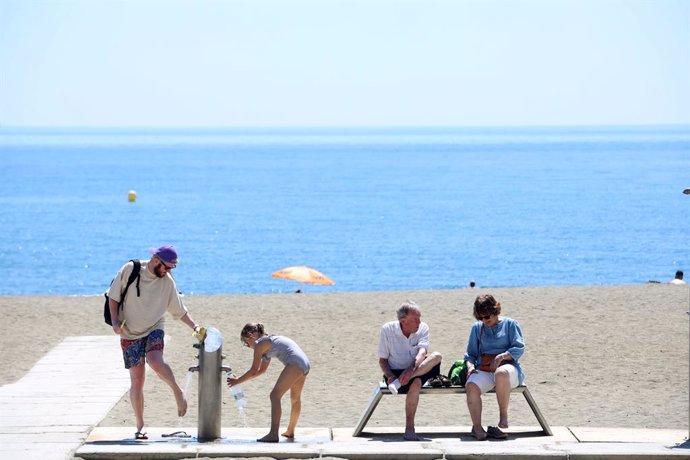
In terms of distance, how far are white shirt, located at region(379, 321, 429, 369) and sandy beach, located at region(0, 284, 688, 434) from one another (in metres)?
1.03

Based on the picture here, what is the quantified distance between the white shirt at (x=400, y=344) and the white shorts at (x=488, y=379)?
1.37 ft

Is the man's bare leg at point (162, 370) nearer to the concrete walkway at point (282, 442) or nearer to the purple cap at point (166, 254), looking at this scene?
the concrete walkway at point (282, 442)

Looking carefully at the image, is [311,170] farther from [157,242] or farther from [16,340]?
[16,340]

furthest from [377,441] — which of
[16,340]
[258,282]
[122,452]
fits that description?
[258,282]

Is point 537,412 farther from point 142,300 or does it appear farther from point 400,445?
point 142,300

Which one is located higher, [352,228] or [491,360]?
[491,360]

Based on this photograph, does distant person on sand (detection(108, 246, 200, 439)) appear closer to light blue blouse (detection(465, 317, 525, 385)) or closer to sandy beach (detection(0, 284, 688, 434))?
sandy beach (detection(0, 284, 688, 434))

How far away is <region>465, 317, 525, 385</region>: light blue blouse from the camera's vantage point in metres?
8.58

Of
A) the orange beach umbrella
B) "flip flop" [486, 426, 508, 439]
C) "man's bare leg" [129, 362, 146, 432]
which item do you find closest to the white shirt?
"flip flop" [486, 426, 508, 439]

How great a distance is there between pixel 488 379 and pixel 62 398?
3.87 metres

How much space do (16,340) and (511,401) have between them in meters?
6.41

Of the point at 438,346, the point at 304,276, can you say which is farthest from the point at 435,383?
the point at 304,276

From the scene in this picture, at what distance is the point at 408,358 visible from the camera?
337 inches

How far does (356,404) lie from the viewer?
10484 millimetres
